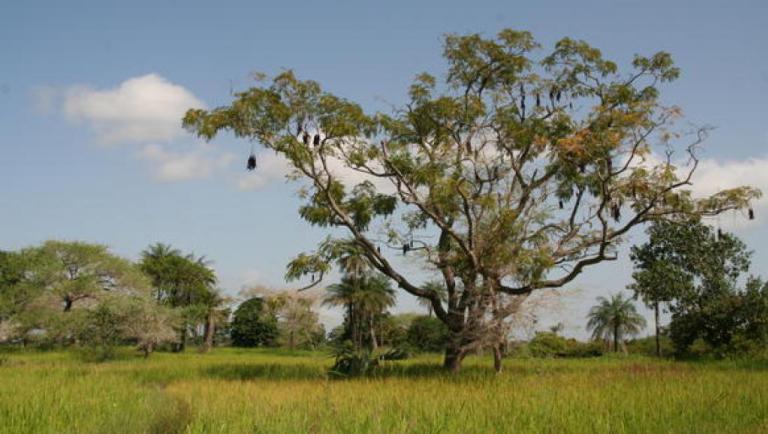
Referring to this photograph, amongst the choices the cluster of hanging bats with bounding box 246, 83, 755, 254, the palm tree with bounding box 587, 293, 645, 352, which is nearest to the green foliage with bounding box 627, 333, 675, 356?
the palm tree with bounding box 587, 293, 645, 352

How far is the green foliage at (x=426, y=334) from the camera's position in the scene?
5456 cm

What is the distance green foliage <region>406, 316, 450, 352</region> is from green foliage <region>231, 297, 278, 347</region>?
20377 millimetres

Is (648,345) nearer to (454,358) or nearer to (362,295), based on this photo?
(362,295)

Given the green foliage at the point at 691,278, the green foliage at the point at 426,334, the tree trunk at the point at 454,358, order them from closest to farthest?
the tree trunk at the point at 454,358 → the green foliage at the point at 691,278 → the green foliage at the point at 426,334

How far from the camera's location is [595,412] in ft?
34.4

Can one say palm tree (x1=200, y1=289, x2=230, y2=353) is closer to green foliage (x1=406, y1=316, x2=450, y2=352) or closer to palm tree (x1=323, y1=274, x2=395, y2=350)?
palm tree (x1=323, y1=274, x2=395, y2=350)

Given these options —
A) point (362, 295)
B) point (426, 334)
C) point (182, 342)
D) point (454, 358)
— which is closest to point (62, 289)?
point (182, 342)

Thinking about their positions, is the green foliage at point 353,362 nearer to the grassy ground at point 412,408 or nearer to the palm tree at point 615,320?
the grassy ground at point 412,408

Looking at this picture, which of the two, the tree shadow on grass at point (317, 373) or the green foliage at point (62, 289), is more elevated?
the green foliage at point (62, 289)

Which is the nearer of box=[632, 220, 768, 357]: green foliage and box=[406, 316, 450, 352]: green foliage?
box=[632, 220, 768, 357]: green foliage

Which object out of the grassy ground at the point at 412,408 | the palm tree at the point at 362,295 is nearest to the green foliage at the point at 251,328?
the palm tree at the point at 362,295

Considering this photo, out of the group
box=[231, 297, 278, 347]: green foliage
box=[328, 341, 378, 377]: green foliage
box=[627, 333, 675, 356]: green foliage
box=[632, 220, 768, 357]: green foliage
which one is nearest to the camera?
box=[328, 341, 378, 377]: green foliage

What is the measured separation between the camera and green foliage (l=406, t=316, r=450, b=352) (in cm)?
5456

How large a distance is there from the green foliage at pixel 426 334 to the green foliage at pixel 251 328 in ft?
66.9
